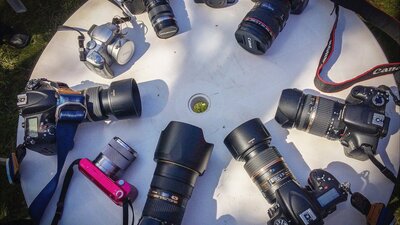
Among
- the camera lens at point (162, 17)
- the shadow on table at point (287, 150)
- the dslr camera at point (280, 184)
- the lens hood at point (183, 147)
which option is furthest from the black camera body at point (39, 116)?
the shadow on table at point (287, 150)

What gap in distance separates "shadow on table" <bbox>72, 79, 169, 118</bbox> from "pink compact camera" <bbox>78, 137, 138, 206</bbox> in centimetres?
25

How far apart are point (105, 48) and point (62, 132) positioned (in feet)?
1.60

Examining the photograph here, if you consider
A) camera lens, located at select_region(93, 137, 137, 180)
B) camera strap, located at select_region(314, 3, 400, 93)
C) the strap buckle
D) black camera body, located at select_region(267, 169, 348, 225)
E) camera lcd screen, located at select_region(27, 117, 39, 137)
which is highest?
camera strap, located at select_region(314, 3, 400, 93)

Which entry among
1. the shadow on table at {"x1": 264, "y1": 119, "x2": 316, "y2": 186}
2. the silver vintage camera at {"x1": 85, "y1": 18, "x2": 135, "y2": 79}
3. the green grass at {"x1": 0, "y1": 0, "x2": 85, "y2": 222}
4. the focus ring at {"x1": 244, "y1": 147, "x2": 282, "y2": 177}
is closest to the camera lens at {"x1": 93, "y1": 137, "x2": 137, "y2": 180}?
the silver vintage camera at {"x1": 85, "y1": 18, "x2": 135, "y2": 79}

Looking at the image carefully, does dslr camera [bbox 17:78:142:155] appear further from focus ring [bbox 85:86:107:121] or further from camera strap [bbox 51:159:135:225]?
camera strap [bbox 51:159:135:225]

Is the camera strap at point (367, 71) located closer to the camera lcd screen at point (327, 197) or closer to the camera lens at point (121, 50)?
the camera lcd screen at point (327, 197)

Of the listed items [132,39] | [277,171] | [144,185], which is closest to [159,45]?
[132,39]

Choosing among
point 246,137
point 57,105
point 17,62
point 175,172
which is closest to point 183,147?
point 175,172

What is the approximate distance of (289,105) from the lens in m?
1.93

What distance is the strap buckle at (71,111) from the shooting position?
6.40ft

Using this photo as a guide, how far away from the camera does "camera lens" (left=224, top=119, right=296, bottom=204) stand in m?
1.83

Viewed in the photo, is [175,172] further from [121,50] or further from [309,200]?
[121,50]

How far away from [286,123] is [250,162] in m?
0.27

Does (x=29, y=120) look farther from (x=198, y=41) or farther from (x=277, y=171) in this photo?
(x=277, y=171)
